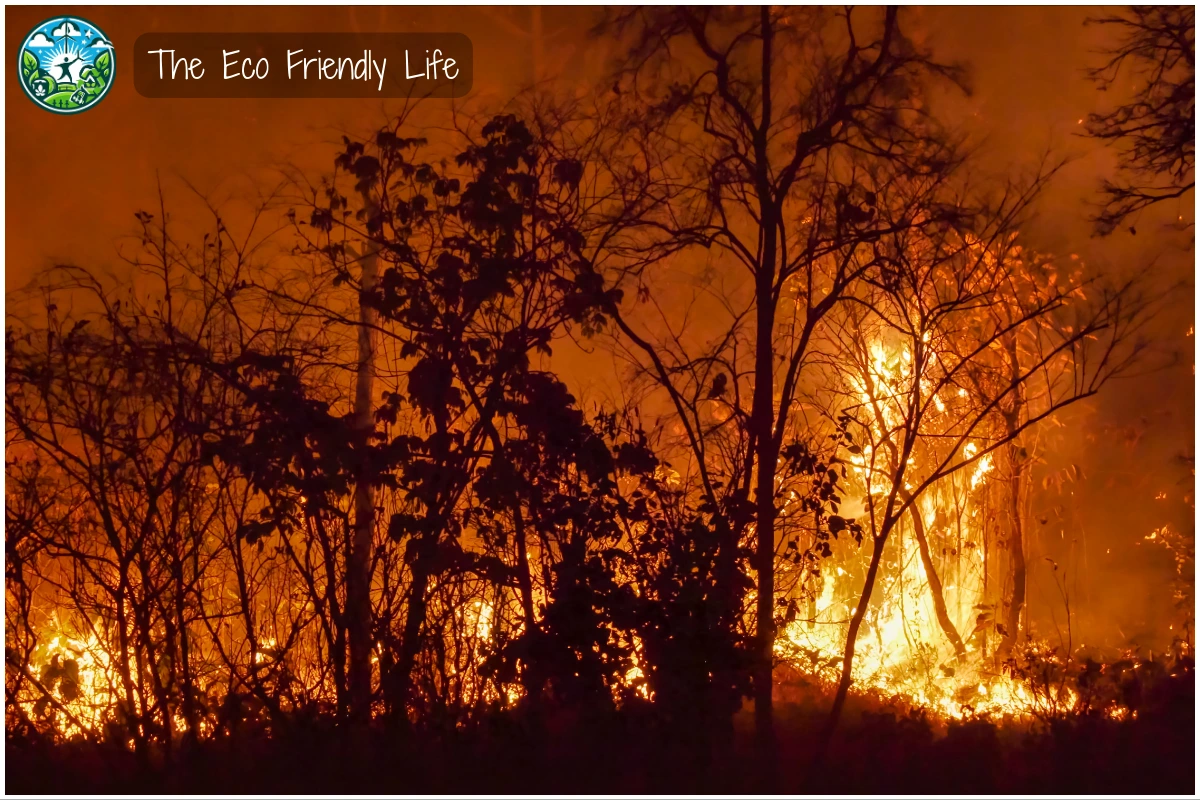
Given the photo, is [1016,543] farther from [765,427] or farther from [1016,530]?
[765,427]

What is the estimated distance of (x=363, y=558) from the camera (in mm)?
4980

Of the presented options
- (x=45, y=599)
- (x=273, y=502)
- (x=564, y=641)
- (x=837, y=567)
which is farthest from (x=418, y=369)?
(x=837, y=567)

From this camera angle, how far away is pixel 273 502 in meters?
4.68

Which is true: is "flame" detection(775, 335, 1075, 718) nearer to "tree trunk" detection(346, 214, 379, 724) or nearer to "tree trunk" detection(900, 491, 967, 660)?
"tree trunk" detection(900, 491, 967, 660)

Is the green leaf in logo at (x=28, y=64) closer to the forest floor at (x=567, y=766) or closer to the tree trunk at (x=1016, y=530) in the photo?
the forest floor at (x=567, y=766)

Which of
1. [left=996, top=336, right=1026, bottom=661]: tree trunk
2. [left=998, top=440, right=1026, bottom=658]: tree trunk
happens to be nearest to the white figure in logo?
[left=996, top=336, right=1026, bottom=661]: tree trunk

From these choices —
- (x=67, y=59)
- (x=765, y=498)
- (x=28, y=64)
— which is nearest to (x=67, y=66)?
(x=67, y=59)

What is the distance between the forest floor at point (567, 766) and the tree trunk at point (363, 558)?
0.77 feet

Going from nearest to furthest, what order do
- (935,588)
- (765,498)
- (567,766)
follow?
1. (567,766)
2. (765,498)
3. (935,588)

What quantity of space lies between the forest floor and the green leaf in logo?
3.37m

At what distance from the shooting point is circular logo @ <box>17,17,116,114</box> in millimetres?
4953

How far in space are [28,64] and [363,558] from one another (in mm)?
3004

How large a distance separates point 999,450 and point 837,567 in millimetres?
2728

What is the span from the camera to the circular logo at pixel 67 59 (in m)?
4.95
